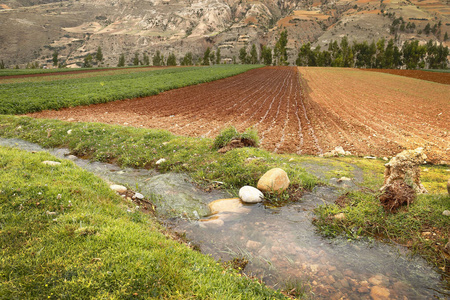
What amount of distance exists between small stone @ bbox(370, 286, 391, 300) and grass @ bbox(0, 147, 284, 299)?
58.6 inches

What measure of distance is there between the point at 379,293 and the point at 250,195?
3228 mm

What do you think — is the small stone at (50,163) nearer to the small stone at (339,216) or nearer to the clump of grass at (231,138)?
the clump of grass at (231,138)

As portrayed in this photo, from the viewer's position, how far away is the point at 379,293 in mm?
3580

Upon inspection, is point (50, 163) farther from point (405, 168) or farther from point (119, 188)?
point (405, 168)

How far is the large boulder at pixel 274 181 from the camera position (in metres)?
6.34

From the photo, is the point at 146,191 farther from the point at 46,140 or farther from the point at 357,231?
the point at 46,140

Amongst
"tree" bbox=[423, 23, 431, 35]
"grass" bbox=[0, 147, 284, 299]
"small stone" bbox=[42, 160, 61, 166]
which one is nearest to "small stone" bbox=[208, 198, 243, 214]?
"grass" bbox=[0, 147, 284, 299]

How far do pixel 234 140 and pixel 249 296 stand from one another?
5988mm

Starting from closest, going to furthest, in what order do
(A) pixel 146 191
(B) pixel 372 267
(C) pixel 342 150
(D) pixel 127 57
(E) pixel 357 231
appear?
1. (B) pixel 372 267
2. (E) pixel 357 231
3. (A) pixel 146 191
4. (C) pixel 342 150
5. (D) pixel 127 57

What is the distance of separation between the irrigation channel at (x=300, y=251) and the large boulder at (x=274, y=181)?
56 centimetres

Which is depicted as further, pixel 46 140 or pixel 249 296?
pixel 46 140

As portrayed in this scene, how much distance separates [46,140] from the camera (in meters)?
10.7

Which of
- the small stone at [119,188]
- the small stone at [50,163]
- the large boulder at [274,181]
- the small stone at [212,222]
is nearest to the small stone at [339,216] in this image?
the large boulder at [274,181]

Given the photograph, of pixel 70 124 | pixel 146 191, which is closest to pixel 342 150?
pixel 146 191
